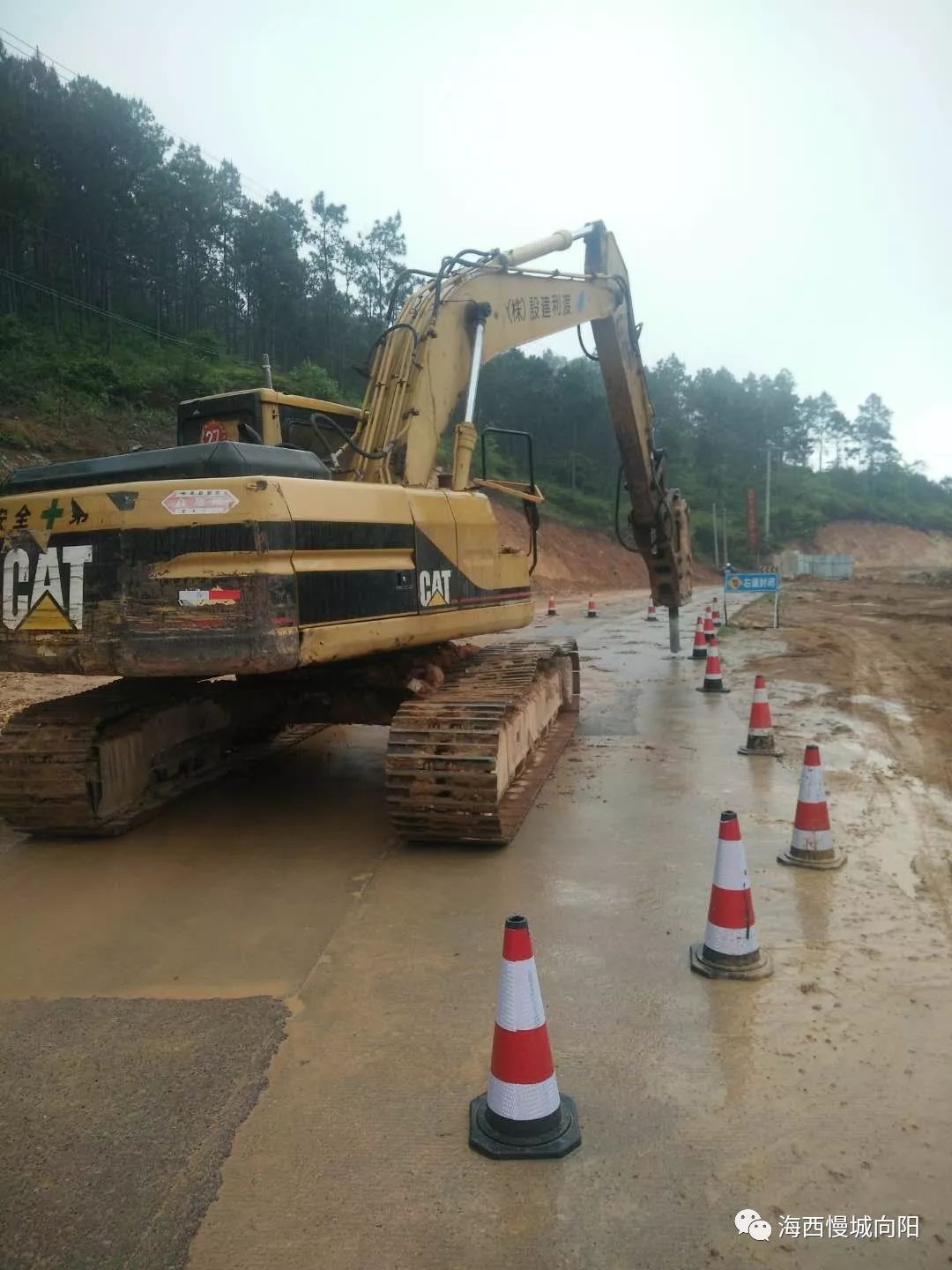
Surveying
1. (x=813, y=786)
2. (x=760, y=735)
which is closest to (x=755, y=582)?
(x=760, y=735)

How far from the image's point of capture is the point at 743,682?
37.9ft

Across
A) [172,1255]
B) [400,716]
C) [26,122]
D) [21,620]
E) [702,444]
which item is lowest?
[172,1255]

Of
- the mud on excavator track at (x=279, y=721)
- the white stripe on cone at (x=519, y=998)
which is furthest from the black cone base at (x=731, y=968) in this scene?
the mud on excavator track at (x=279, y=721)

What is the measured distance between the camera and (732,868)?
3.63m

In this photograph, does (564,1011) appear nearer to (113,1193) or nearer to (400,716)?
(113,1193)

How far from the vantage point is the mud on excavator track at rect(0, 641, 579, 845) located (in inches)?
198

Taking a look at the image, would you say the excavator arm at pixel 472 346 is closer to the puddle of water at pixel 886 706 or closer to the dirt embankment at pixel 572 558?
the puddle of water at pixel 886 706

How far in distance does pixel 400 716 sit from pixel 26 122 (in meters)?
46.9

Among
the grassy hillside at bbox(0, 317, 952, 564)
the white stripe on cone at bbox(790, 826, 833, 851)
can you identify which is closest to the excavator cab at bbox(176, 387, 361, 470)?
the white stripe on cone at bbox(790, 826, 833, 851)

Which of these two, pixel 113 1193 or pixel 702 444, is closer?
pixel 113 1193

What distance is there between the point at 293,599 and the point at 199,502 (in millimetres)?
669

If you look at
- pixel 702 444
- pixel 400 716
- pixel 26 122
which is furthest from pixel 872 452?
pixel 400 716

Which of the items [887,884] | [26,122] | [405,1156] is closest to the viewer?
[405,1156]

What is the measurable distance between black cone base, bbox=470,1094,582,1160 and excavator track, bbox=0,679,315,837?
3.49 metres
